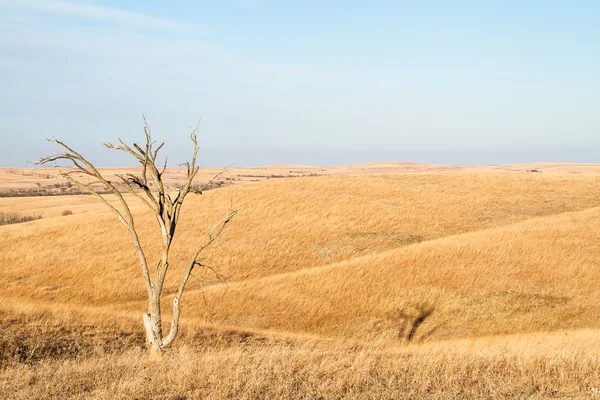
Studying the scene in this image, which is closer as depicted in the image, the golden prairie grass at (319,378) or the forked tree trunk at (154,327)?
the golden prairie grass at (319,378)

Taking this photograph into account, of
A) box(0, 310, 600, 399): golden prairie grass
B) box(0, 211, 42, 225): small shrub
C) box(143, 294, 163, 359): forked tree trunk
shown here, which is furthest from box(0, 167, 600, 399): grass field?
box(0, 211, 42, 225): small shrub

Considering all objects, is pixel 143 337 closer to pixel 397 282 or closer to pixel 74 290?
pixel 74 290

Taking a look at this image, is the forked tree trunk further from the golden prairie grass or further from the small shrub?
the small shrub

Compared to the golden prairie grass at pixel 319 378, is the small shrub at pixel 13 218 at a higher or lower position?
lower

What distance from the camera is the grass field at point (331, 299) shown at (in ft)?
31.0

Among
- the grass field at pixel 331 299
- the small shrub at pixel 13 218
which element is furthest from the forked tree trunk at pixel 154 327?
the small shrub at pixel 13 218

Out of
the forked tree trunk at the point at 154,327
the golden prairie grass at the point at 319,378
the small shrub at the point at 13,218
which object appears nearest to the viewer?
the golden prairie grass at the point at 319,378

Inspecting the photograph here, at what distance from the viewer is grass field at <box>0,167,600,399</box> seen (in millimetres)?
9438

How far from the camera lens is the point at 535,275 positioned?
1022 inches

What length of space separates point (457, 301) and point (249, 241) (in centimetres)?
1601

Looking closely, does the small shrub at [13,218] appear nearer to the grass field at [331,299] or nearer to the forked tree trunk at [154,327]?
the grass field at [331,299]

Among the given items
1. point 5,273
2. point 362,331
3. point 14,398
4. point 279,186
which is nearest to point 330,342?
point 362,331

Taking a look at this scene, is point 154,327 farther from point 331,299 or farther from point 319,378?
point 331,299

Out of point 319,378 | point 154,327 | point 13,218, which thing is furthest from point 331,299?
point 13,218
